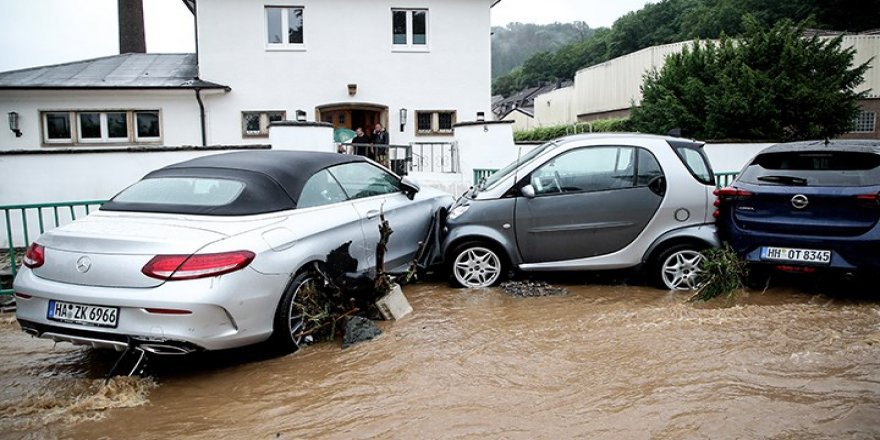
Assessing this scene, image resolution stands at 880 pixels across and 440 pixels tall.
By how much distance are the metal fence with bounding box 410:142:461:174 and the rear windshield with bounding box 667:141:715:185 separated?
6.89m

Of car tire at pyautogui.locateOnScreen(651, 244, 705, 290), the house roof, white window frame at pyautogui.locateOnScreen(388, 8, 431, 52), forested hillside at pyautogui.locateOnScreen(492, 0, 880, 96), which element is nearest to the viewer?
car tire at pyautogui.locateOnScreen(651, 244, 705, 290)

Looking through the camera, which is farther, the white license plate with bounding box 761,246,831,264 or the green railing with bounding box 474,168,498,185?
the green railing with bounding box 474,168,498,185

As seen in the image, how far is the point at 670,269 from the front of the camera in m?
6.89

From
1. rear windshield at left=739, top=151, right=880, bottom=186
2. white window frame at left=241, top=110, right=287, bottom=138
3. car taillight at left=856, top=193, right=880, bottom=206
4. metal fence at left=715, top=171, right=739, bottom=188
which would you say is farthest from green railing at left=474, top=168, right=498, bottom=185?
white window frame at left=241, top=110, right=287, bottom=138

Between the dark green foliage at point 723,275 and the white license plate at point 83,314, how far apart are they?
525cm

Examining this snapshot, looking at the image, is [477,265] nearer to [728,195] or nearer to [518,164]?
[518,164]

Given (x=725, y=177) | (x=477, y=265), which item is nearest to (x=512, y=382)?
(x=477, y=265)

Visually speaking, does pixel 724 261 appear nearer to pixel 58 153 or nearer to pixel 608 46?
pixel 58 153

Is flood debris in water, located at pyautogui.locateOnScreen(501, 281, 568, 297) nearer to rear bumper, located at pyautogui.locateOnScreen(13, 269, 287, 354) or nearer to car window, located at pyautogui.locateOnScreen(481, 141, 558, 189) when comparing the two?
car window, located at pyautogui.locateOnScreen(481, 141, 558, 189)

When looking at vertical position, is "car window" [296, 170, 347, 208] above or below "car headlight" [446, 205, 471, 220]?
above

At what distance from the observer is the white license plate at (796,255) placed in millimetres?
6016

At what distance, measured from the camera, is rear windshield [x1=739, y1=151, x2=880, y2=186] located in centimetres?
596

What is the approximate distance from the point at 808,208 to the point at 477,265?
3329 millimetres

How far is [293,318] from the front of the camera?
16.6 ft
